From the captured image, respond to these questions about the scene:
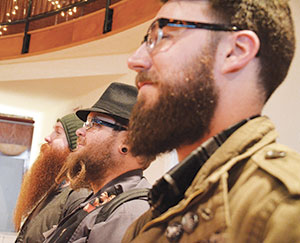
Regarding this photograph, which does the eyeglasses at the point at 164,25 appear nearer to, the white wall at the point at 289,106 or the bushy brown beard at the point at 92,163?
the bushy brown beard at the point at 92,163

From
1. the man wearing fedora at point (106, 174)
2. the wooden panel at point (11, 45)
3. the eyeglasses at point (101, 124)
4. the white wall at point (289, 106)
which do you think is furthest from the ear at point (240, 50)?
the wooden panel at point (11, 45)

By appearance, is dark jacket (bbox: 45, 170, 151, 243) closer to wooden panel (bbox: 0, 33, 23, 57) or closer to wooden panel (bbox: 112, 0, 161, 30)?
wooden panel (bbox: 112, 0, 161, 30)

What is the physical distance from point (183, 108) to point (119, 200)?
97cm

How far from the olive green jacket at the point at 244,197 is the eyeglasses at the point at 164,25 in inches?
10.2

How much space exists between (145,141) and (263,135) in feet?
1.03

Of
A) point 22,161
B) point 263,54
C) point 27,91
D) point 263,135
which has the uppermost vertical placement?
point 263,54

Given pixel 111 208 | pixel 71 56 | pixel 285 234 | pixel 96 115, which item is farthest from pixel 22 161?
pixel 285 234

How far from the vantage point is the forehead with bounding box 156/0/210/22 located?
1.10 m

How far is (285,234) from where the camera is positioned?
72 cm

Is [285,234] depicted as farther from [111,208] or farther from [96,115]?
[96,115]

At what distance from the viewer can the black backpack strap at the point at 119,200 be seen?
186 centimetres

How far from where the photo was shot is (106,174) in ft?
7.44

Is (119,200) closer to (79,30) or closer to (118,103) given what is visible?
(118,103)

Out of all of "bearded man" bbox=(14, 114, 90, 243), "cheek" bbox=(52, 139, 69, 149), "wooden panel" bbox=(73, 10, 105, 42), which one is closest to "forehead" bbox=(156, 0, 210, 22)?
"bearded man" bbox=(14, 114, 90, 243)
